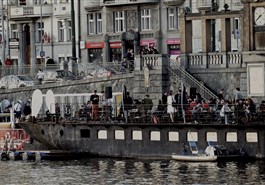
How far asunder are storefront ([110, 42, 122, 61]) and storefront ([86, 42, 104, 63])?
0.89 metres

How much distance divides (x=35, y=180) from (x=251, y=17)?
49.6ft

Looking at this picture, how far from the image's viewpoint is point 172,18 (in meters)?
117

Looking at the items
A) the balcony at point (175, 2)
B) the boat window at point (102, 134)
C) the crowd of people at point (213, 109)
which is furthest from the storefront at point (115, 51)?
the crowd of people at point (213, 109)

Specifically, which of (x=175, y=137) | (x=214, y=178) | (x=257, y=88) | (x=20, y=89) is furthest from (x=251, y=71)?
(x=20, y=89)

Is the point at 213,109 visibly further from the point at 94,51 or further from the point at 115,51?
the point at 94,51

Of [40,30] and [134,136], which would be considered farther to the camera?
[40,30]

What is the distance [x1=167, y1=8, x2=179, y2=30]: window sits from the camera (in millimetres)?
116312

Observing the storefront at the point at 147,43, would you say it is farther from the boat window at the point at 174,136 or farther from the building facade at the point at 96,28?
the boat window at the point at 174,136

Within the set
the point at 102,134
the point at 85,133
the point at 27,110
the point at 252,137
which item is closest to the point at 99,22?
the point at 27,110

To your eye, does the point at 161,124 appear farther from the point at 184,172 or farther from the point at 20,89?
the point at 20,89

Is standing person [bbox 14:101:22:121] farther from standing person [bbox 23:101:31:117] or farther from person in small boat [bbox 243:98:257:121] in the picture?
person in small boat [bbox 243:98:257:121]

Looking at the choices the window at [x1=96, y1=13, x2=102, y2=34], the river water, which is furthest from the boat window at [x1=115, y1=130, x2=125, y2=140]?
the window at [x1=96, y1=13, x2=102, y2=34]

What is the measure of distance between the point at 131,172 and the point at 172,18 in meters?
42.5

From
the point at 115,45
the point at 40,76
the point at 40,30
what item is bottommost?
the point at 40,76
